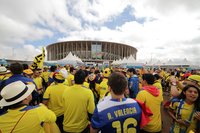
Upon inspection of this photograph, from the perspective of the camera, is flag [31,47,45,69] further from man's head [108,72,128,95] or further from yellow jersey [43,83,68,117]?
man's head [108,72,128,95]

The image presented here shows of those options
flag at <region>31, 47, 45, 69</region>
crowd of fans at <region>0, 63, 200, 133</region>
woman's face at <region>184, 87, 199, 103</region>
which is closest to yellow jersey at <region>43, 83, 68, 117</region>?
crowd of fans at <region>0, 63, 200, 133</region>

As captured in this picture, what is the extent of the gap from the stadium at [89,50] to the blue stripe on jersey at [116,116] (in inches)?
2799

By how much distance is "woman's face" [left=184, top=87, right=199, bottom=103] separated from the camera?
107 inches

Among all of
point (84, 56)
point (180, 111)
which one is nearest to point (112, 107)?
point (180, 111)

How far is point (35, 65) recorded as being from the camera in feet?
24.1

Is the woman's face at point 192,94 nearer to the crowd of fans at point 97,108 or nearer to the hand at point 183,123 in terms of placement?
the crowd of fans at point 97,108

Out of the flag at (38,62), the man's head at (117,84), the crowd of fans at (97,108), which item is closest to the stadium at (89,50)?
the flag at (38,62)

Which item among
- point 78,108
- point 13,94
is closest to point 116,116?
point 13,94

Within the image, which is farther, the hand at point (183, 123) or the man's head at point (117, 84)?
the hand at point (183, 123)

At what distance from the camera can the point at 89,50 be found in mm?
76812

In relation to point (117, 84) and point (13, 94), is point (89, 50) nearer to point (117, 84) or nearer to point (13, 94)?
point (117, 84)

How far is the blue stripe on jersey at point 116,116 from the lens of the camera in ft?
6.17

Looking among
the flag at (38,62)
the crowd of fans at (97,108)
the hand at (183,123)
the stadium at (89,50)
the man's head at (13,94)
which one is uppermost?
the stadium at (89,50)

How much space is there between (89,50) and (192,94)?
245ft
